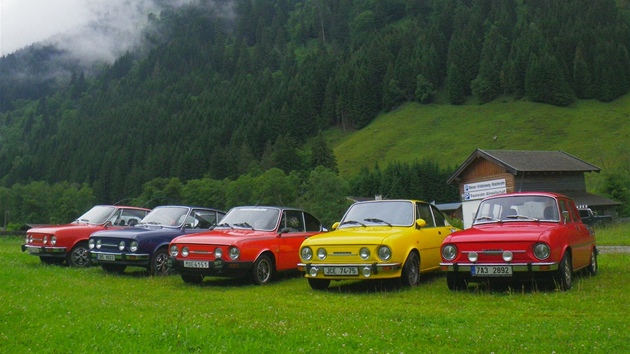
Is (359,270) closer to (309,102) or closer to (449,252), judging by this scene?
(449,252)

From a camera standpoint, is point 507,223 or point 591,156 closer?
point 507,223

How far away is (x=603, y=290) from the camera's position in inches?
370

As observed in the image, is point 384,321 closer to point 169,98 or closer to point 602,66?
point 602,66

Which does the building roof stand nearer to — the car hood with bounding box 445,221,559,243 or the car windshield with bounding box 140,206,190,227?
the car windshield with bounding box 140,206,190,227

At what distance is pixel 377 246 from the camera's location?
10023mm

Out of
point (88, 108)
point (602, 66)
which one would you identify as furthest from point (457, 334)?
point (88, 108)

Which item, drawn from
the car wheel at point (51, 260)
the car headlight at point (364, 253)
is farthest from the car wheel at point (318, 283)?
the car wheel at point (51, 260)

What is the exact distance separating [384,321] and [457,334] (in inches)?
42.8

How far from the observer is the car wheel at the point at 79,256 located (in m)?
15.5

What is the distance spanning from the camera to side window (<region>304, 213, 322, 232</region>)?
1389cm

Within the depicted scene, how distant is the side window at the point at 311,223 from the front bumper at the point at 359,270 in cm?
348

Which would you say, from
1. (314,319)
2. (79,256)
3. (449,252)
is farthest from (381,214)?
(79,256)

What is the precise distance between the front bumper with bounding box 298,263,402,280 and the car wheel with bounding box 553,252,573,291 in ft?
8.51

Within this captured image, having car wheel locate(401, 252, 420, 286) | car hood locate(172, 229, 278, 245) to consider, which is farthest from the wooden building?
car wheel locate(401, 252, 420, 286)
